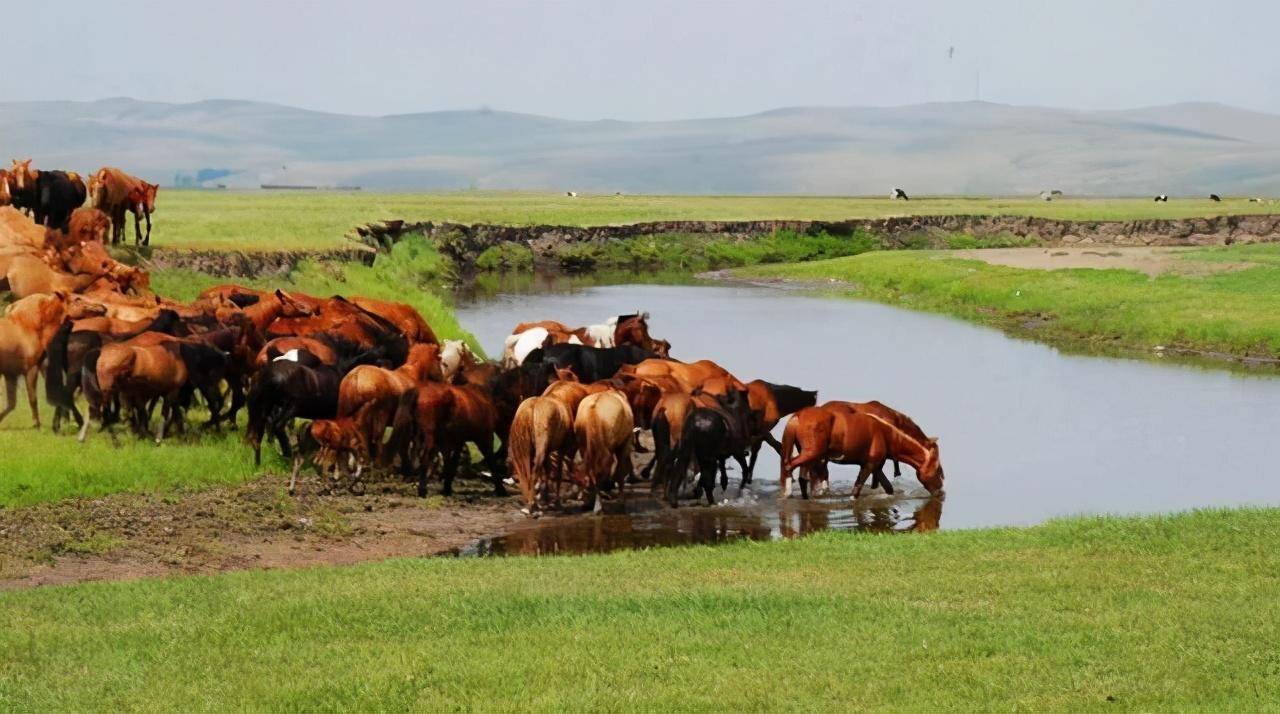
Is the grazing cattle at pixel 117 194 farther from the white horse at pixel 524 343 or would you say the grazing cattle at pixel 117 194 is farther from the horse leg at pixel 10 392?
the horse leg at pixel 10 392

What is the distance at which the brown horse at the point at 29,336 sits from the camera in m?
19.5

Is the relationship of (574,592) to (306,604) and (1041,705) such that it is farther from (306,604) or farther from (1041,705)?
(1041,705)

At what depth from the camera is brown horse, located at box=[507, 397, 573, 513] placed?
18.2 m

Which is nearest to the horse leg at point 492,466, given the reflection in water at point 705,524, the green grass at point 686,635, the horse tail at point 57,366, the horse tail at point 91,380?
the reflection in water at point 705,524

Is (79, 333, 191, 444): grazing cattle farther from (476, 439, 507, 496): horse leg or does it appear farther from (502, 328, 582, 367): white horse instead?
(502, 328, 582, 367): white horse

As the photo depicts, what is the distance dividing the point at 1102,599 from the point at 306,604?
18.7 feet

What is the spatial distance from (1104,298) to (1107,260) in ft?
38.5

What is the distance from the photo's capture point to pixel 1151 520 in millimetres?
15500

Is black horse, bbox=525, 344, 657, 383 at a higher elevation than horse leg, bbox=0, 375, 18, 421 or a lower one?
higher

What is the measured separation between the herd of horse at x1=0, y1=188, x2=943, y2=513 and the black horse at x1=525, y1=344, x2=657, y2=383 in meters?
0.33

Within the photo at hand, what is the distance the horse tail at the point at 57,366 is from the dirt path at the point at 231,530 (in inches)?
99.7

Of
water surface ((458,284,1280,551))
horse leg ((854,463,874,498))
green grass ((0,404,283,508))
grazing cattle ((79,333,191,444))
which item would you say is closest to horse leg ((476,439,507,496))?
water surface ((458,284,1280,551))

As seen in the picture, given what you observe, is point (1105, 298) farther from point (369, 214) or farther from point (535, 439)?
point (369, 214)

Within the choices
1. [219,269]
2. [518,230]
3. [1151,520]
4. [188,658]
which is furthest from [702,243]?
[188,658]
